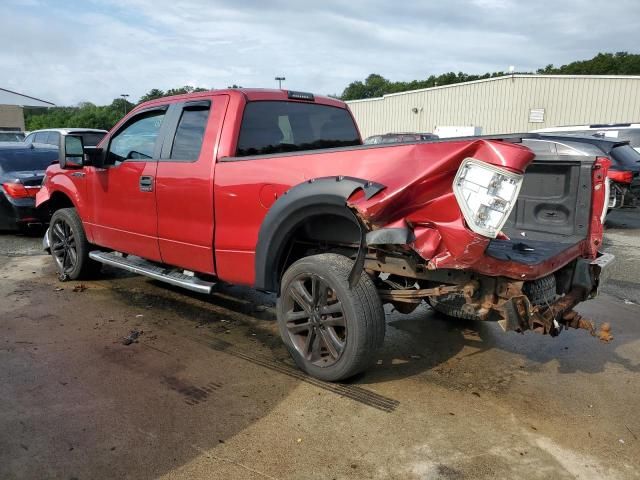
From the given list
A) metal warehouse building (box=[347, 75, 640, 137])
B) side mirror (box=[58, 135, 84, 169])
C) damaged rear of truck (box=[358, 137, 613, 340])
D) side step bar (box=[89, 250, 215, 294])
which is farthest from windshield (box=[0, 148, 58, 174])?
metal warehouse building (box=[347, 75, 640, 137])

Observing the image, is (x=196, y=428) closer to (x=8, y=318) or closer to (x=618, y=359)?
(x=8, y=318)

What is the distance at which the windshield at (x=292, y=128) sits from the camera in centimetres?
432

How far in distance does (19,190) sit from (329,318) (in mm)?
6915

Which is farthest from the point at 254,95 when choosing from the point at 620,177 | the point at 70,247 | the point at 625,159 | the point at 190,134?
the point at 625,159

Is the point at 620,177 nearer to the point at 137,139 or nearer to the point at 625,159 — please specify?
the point at 625,159

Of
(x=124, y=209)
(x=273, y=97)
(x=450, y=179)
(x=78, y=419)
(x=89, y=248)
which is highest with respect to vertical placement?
(x=273, y=97)

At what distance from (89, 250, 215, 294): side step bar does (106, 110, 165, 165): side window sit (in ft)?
3.22

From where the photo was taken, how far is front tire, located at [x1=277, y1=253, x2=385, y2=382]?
11.1ft

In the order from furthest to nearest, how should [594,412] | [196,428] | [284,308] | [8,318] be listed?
1. [8,318]
2. [284,308]
3. [594,412]
4. [196,428]

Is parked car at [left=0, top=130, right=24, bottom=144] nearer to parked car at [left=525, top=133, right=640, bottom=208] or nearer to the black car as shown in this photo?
the black car

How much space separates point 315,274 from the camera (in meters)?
3.60

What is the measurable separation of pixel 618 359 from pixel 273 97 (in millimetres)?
3515

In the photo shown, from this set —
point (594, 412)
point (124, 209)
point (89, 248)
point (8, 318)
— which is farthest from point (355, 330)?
point (89, 248)

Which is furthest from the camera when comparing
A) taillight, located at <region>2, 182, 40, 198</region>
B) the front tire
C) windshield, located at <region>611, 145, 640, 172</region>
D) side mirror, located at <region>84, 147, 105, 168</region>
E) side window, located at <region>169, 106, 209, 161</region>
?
windshield, located at <region>611, 145, 640, 172</region>
